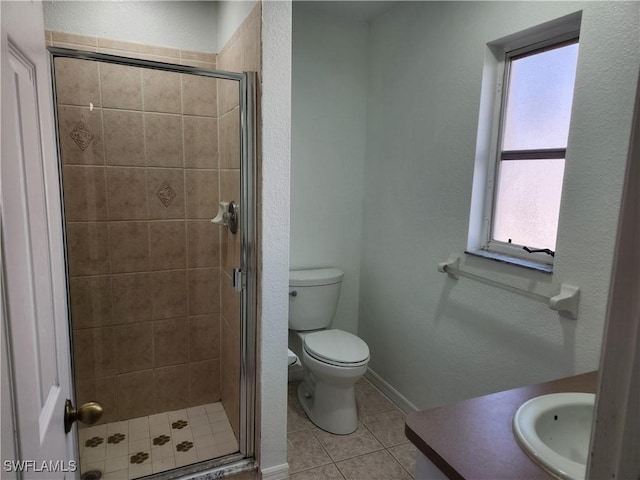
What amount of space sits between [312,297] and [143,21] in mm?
1782

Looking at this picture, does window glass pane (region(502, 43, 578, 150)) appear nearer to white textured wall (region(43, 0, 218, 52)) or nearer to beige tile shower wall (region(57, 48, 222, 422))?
beige tile shower wall (region(57, 48, 222, 422))

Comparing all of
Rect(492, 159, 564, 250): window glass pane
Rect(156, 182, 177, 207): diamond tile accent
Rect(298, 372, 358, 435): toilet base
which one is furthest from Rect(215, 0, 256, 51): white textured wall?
Rect(298, 372, 358, 435): toilet base

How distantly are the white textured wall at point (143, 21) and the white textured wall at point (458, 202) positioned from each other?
107 centimetres

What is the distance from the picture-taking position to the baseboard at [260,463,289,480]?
1823 millimetres

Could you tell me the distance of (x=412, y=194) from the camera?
2.31m

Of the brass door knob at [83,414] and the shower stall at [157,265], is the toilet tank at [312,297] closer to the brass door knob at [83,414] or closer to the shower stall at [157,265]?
the shower stall at [157,265]

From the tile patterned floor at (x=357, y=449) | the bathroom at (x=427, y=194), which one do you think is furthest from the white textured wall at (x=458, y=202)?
the tile patterned floor at (x=357, y=449)

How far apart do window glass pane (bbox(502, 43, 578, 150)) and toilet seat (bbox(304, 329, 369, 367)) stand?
1275 millimetres

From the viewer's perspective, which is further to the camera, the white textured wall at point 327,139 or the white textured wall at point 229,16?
the white textured wall at point 327,139

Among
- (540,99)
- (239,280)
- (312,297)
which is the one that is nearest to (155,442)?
(239,280)

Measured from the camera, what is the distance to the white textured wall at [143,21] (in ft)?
6.43

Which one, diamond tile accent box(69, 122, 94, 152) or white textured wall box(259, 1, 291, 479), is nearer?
white textured wall box(259, 1, 291, 479)

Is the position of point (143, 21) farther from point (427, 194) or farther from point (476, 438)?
point (476, 438)

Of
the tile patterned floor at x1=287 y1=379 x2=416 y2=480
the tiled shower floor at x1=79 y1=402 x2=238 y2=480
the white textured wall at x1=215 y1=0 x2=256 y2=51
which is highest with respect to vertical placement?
the white textured wall at x1=215 y1=0 x2=256 y2=51
